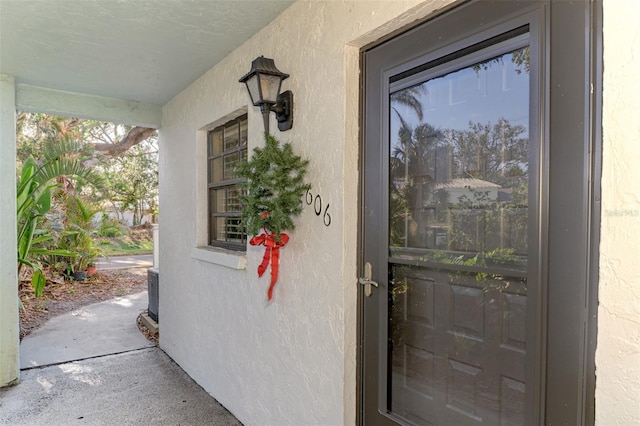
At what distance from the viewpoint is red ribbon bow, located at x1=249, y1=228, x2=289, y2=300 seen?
2.30m

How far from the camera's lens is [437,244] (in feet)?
5.22

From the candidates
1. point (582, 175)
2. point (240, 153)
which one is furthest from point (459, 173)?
point (240, 153)

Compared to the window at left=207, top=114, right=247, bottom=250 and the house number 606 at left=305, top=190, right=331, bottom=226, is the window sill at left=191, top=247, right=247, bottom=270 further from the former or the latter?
the house number 606 at left=305, top=190, right=331, bottom=226

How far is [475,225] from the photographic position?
146 cm

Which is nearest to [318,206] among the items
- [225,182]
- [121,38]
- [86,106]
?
[225,182]

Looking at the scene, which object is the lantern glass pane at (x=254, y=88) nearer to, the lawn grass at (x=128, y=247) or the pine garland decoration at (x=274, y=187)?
the pine garland decoration at (x=274, y=187)

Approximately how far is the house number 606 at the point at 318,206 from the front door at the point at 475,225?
0.23 metres

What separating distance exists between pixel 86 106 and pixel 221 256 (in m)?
2.30

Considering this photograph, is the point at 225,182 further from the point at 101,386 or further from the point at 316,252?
the point at 101,386

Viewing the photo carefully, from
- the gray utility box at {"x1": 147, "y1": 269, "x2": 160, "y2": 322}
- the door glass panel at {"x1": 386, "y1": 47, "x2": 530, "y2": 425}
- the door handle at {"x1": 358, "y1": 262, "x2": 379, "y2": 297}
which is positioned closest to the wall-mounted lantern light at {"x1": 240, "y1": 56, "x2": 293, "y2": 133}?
the door glass panel at {"x1": 386, "y1": 47, "x2": 530, "y2": 425}

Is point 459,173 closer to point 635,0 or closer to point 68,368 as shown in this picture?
point 635,0

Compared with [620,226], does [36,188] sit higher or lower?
higher

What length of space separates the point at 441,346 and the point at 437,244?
395 mm

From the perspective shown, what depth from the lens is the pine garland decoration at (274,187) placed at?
220cm
